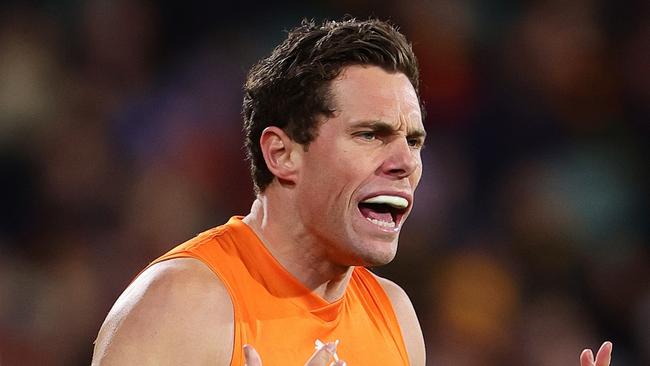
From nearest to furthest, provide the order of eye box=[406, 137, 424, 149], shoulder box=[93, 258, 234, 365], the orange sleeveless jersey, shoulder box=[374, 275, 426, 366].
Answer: shoulder box=[93, 258, 234, 365] < the orange sleeveless jersey < eye box=[406, 137, 424, 149] < shoulder box=[374, 275, 426, 366]

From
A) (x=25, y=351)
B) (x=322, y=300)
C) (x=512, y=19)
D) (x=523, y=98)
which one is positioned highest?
(x=512, y=19)

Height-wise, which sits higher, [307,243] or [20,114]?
[20,114]

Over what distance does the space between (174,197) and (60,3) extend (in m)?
1.32

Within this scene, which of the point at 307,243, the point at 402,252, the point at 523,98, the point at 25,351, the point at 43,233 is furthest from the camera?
the point at 523,98

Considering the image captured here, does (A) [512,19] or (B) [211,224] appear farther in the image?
(A) [512,19]

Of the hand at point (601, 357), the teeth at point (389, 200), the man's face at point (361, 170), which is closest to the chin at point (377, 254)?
the man's face at point (361, 170)

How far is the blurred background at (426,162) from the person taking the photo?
17.2ft

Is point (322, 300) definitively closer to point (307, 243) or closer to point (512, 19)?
point (307, 243)

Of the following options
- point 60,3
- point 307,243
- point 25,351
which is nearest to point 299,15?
point 60,3

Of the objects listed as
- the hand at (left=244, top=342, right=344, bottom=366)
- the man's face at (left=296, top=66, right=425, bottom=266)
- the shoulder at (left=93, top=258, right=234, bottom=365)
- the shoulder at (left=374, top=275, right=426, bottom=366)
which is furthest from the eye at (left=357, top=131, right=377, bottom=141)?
the hand at (left=244, top=342, right=344, bottom=366)

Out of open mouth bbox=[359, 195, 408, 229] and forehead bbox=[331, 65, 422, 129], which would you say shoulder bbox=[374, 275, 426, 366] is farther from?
forehead bbox=[331, 65, 422, 129]

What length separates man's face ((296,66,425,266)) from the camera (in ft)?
9.58

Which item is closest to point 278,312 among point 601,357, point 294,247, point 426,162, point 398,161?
point 294,247

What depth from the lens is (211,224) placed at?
18.1 feet
